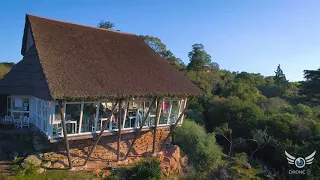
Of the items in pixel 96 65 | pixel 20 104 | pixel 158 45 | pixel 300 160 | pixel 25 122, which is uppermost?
pixel 158 45

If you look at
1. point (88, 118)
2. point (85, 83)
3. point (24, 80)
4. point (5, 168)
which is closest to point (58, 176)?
point (5, 168)

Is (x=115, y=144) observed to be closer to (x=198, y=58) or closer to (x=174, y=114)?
(x=174, y=114)

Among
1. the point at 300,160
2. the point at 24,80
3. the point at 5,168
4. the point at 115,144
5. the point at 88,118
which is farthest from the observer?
the point at 300,160

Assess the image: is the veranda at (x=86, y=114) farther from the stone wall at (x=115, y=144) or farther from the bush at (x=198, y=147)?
the bush at (x=198, y=147)

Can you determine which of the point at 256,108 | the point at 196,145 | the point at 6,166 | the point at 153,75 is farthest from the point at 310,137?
the point at 6,166

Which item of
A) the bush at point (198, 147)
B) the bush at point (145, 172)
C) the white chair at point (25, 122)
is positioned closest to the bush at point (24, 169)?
the white chair at point (25, 122)

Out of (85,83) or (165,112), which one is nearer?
(85,83)
